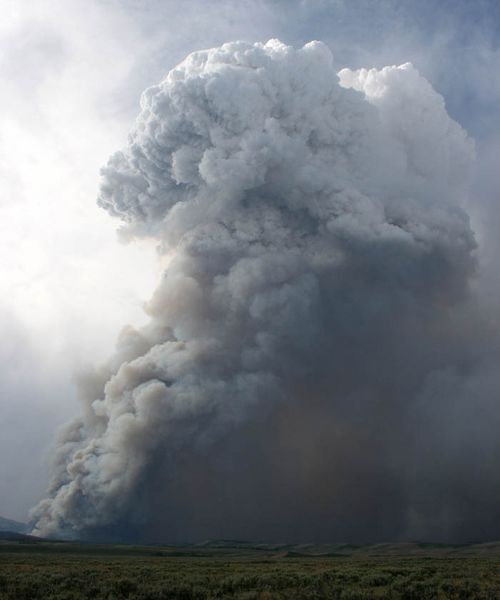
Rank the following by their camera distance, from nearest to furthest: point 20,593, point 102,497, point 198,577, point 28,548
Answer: point 20,593 → point 198,577 → point 28,548 → point 102,497

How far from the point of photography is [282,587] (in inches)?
749

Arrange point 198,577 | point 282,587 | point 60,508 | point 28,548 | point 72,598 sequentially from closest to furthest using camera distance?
point 72,598, point 282,587, point 198,577, point 28,548, point 60,508

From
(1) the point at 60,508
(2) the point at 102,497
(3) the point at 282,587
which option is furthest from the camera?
(1) the point at 60,508

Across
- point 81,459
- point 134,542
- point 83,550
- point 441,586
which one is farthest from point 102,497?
point 441,586

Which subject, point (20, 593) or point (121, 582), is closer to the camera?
point (20, 593)

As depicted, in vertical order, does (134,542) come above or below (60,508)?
below

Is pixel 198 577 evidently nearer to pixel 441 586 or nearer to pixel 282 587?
pixel 282 587

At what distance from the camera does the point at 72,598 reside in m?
16.5

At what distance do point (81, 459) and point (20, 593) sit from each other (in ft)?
205

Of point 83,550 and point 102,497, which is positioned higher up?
point 102,497

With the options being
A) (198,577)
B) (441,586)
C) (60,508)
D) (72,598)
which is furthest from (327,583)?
(60,508)

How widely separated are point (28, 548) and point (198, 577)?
138ft

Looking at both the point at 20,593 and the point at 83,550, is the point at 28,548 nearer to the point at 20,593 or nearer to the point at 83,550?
the point at 83,550

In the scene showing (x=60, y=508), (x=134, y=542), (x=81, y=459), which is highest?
(x=81, y=459)
